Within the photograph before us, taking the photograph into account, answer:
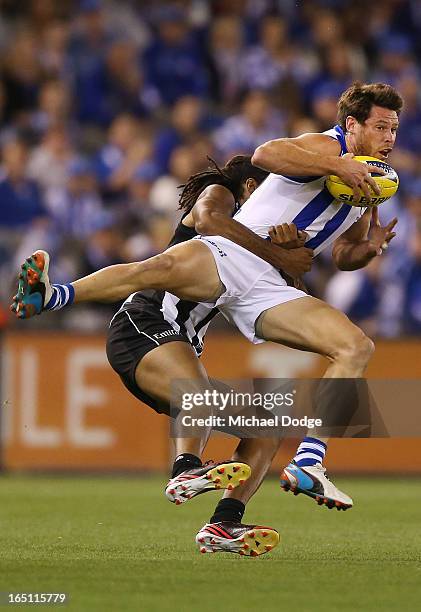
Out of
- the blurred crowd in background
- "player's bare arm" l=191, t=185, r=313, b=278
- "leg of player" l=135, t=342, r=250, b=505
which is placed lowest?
"leg of player" l=135, t=342, r=250, b=505

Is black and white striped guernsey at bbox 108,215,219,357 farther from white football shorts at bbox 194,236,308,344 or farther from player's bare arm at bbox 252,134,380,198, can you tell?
player's bare arm at bbox 252,134,380,198

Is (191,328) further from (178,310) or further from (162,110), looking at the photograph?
(162,110)

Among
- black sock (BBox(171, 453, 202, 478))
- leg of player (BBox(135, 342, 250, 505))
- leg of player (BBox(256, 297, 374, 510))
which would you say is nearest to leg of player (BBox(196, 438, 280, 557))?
leg of player (BBox(135, 342, 250, 505))

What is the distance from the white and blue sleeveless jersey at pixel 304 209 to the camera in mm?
6613

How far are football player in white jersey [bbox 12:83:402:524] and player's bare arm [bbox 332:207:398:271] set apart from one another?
0.69 feet

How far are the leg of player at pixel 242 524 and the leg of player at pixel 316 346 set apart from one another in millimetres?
589

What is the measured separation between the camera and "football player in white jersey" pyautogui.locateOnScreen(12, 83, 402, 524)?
6.25 m

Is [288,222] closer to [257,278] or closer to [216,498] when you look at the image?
[257,278]

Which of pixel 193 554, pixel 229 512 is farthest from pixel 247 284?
pixel 193 554

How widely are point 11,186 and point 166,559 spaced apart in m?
7.69

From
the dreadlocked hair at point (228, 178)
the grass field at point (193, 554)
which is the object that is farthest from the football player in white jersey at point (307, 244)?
the grass field at point (193, 554)

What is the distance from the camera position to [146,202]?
13500mm

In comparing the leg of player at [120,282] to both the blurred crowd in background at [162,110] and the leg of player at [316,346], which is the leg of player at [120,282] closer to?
the leg of player at [316,346]

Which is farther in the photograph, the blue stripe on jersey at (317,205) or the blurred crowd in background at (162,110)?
the blurred crowd in background at (162,110)
